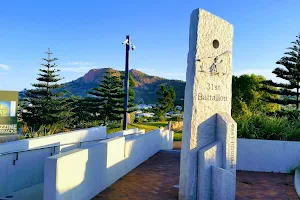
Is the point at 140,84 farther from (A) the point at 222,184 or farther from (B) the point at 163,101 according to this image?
(A) the point at 222,184

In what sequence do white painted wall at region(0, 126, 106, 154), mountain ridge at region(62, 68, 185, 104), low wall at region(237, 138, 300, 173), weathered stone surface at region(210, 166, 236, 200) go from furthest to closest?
1. mountain ridge at region(62, 68, 185, 104)
2. low wall at region(237, 138, 300, 173)
3. white painted wall at region(0, 126, 106, 154)
4. weathered stone surface at region(210, 166, 236, 200)

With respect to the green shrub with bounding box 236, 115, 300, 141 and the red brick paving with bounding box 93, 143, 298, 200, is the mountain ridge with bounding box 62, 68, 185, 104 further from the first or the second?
the red brick paving with bounding box 93, 143, 298, 200

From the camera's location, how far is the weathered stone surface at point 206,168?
4738 millimetres

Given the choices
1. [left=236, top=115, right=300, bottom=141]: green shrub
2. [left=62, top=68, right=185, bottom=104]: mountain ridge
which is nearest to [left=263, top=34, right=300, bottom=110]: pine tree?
[left=236, top=115, right=300, bottom=141]: green shrub

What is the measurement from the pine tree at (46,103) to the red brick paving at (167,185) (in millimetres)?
12971

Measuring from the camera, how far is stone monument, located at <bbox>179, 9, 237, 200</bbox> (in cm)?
477

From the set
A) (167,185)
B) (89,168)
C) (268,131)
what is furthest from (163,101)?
(89,168)

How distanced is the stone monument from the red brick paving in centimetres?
60

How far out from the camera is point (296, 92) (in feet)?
52.0

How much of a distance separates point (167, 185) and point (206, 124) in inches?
63.0

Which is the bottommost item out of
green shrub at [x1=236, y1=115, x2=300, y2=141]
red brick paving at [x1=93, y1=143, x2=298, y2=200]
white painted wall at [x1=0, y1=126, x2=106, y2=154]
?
red brick paving at [x1=93, y1=143, x2=298, y2=200]

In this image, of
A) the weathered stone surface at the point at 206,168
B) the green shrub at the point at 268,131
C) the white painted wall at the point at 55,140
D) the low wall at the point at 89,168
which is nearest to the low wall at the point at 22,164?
the white painted wall at the point at 55,140

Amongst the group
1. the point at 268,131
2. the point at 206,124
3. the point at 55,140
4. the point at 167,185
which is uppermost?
the point at 206,124

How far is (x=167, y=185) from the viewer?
19.2 feet
